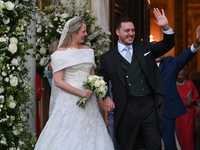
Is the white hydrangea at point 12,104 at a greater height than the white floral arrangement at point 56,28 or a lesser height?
lesser

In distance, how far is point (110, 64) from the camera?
444 cm

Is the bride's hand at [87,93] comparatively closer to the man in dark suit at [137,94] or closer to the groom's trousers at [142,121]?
the man in dark suit at [137,94]

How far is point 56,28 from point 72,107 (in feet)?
5.76

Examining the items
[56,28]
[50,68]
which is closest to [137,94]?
[50,68]

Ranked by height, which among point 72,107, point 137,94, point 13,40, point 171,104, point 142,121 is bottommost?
point 171,104

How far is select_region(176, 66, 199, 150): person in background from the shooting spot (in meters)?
6.98

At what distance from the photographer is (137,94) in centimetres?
426

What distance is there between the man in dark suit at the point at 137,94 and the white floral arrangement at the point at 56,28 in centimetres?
143

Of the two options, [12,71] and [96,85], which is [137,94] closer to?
[96,85]

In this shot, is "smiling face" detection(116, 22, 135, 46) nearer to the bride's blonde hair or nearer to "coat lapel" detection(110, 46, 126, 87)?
"coat lapel" detection(110, 46, 126, 87)

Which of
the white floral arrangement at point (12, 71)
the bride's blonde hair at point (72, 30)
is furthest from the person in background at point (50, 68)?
the white floral arrangement at point (12, 71)

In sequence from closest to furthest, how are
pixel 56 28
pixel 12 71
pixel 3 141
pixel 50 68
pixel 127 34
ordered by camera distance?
pixel 3 141, pixel 12 71, pixel 127 34, pixel 50 68, pixel 56 28

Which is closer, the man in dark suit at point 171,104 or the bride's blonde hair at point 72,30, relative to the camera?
the bride's blonde hair at point 72,30

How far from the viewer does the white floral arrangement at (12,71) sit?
396 cm
